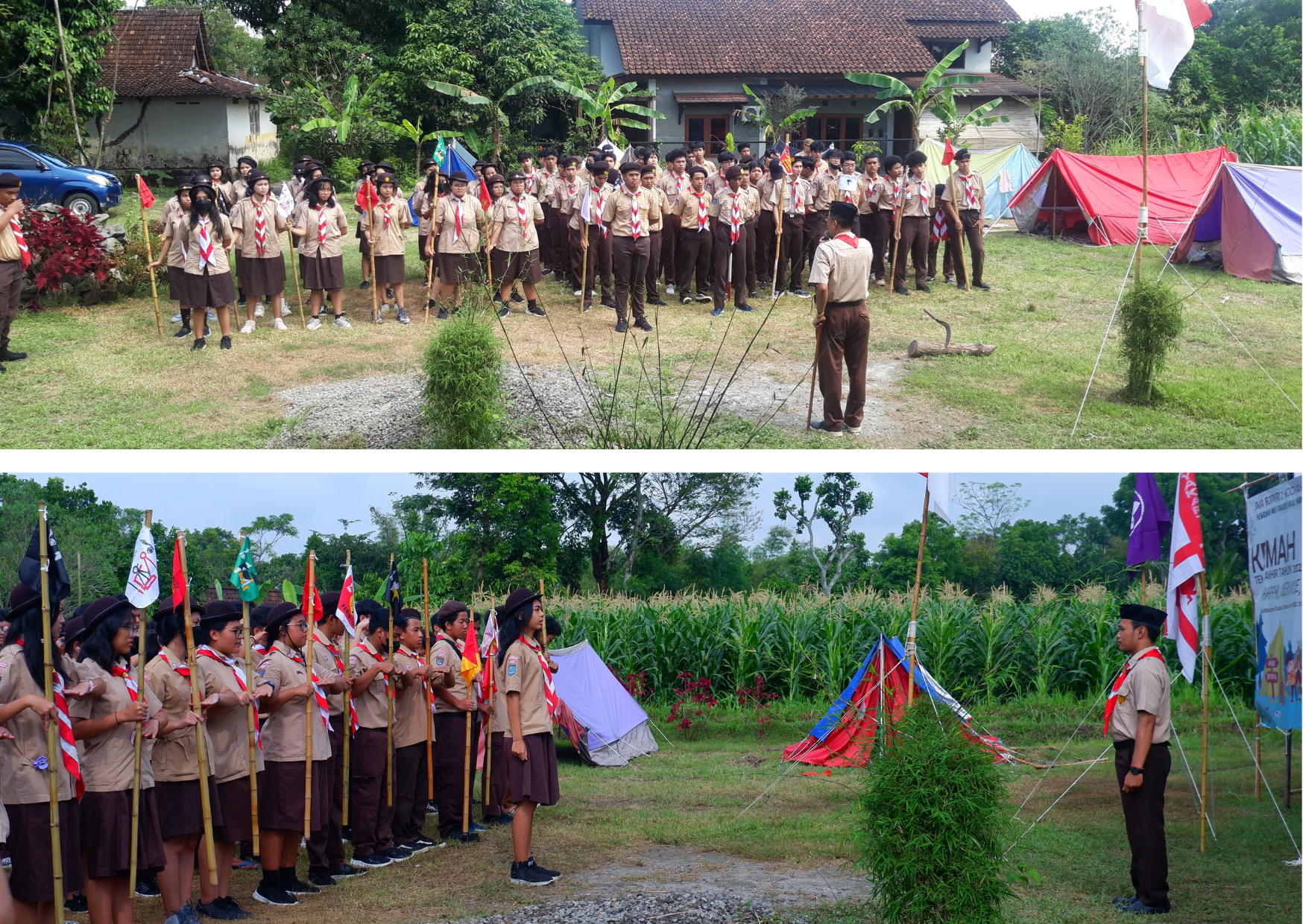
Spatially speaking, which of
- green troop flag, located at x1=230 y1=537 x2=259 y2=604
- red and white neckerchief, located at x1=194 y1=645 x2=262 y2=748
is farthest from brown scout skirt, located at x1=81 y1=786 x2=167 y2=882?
green troop flag, located at x1=230 y1=537 x2=259 y2=604

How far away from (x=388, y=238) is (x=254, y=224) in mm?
1102

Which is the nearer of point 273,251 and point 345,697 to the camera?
point 345,697

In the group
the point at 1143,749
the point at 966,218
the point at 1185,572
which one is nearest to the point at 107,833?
the point at 1143,749

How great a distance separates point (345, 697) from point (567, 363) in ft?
11.8

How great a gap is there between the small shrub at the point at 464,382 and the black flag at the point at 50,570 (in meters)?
3.03

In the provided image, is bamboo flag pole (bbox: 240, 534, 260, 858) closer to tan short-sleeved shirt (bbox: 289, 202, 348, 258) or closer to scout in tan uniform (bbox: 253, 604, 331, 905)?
scout in tan uniform (bbox: 253, 604, 331, 905)

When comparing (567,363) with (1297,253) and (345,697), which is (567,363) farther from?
(1297,253)

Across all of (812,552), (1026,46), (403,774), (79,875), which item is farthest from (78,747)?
(1026,46)

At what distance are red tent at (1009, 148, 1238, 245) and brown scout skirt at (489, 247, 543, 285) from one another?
24.1ft

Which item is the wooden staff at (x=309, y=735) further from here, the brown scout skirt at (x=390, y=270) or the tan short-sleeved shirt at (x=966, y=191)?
the tan short-sleeved shirt at (x=966, y=191)

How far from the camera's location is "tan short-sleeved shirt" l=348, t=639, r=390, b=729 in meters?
5.34

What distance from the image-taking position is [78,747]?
13.0 ft

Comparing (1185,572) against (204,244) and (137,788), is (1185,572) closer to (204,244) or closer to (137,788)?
(137,788)

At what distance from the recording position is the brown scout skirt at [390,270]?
32.1 feet
